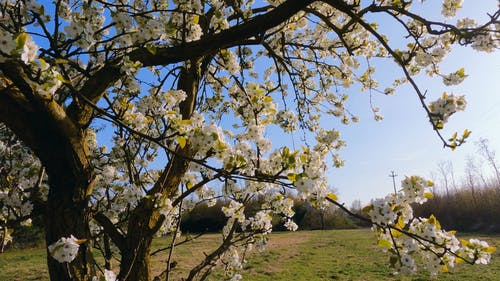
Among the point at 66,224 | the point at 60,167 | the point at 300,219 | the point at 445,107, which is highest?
the point at 300,219

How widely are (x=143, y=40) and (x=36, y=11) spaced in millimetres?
588

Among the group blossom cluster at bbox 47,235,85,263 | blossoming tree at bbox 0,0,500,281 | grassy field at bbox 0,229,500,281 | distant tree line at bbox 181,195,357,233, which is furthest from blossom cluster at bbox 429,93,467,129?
distant tree line at bbox 181,195,357,233

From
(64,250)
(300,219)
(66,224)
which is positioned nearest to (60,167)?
(66,224)

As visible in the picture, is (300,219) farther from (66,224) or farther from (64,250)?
(64,250)

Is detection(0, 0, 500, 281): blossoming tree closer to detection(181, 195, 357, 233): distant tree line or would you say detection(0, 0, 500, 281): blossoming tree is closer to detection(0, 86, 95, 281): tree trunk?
detection(0, 86, 95, 281): tree trunk

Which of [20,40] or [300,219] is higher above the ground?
[300,219]

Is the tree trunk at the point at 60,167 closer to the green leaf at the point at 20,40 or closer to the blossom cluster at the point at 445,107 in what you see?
the green leaf at the point at 20,40

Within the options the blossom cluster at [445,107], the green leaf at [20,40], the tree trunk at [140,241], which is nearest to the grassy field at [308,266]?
the tree trunk at [140,241]

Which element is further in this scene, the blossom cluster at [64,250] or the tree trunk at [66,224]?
the tree trunk at [66,224]

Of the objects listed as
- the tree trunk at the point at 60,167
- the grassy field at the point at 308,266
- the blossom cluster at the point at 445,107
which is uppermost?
the blossom cluster at the point at 445,107

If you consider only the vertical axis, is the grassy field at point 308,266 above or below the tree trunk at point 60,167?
below

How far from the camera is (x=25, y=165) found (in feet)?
11.3

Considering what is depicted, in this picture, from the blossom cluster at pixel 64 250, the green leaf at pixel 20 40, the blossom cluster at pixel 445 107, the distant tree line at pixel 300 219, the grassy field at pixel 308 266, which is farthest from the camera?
the distant tree line at pixel 300 219

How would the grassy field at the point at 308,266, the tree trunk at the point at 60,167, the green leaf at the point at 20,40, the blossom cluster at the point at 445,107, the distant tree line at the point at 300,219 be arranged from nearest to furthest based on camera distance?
the green leaf at the point at 20,40 → the tree trunk at the point at 60,167 → the blossom cluster at the point at 445,107 → the grassy field at the point at 308,266 → the distant tree line at the point at 300,219
